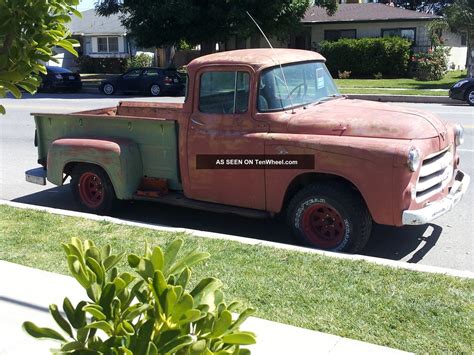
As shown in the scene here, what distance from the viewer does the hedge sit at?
1227 inches

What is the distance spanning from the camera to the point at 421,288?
455cm

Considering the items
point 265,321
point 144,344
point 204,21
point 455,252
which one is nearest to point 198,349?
Result: point 144,344

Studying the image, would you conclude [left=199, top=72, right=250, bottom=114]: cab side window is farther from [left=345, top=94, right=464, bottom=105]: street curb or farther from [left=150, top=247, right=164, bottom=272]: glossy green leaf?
[left=345, top=94, right=464, bottom=105]: street curb

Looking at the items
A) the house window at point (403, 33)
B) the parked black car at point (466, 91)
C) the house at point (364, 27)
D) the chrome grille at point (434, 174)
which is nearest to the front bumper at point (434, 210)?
the chrome grille at point (434, 174)

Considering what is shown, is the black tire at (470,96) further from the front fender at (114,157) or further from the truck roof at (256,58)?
the front fender at (114,157)

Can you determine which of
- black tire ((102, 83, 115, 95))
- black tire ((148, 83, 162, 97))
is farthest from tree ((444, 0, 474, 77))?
black tire ((102, 83, 115, 95))

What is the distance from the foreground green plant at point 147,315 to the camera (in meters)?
2.11

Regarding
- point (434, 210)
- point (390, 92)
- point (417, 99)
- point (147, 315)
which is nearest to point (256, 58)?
point (434, 210)

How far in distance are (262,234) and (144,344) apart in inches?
181

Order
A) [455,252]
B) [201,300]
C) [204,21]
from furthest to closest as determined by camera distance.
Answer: [204,21], [455,252], [201,300]

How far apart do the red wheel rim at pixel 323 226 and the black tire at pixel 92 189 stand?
2.57 meters

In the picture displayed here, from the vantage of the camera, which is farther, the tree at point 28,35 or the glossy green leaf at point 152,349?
the tree at point 28,35

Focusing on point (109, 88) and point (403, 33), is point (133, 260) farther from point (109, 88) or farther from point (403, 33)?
point (403, 33)

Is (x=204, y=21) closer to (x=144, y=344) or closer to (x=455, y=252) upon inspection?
(x=455, y=252)
